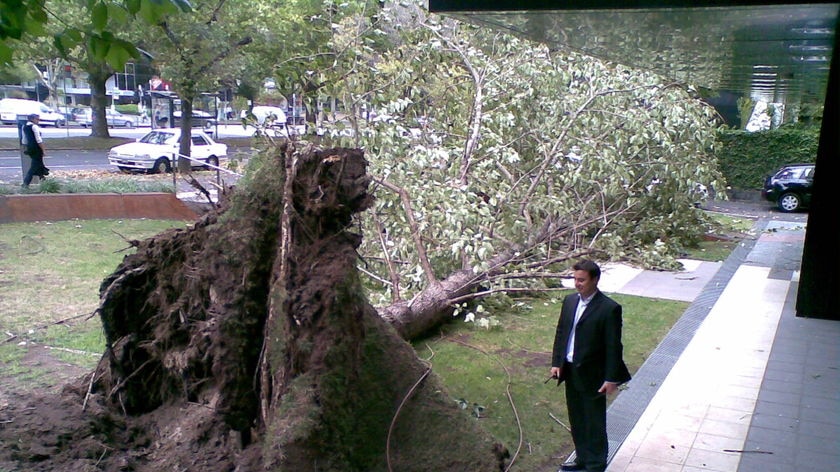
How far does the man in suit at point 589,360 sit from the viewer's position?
4.68 meters

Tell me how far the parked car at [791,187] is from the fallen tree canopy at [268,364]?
22622 mm

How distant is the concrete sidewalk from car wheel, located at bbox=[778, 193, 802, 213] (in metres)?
13.7

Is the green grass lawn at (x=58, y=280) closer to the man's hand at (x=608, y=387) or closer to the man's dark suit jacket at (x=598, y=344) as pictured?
the man's dark suit jacket at (x=598, y=344)

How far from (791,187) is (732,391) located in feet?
63.7

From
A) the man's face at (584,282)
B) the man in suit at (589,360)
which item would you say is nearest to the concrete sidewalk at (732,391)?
the man in suit at (589,360)

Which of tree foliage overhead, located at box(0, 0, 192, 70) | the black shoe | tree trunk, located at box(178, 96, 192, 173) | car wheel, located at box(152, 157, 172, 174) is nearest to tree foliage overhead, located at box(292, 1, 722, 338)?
the black shoe

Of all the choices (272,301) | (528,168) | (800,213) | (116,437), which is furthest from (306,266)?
(800,213)

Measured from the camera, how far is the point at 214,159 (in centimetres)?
2659

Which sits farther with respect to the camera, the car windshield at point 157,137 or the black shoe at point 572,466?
the car windshield at point 157,137

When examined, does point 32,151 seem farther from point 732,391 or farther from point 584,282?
point 732,391

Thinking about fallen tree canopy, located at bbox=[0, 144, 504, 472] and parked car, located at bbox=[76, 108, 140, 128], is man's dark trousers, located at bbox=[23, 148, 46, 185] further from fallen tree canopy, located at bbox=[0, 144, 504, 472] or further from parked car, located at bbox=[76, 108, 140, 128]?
parked car, located at bbox=[76, 108, 140, 128]

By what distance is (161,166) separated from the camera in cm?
2428

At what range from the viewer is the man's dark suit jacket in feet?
15.3

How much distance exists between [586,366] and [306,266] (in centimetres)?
205
